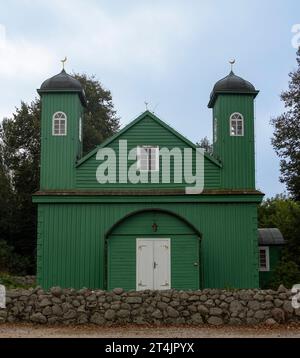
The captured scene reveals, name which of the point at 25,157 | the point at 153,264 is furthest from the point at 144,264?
the point at 25,157

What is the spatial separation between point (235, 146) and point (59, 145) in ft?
21.8

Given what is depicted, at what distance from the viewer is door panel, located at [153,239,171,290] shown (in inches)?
846

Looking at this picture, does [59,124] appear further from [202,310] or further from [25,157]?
[25,157]

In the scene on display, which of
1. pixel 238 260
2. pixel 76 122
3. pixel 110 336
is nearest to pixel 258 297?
pixel 110 336

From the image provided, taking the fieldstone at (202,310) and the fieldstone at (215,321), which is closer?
the fieldstone at (215,321)

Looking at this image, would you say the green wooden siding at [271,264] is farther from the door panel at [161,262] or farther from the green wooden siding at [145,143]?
the door panel at [161,262]

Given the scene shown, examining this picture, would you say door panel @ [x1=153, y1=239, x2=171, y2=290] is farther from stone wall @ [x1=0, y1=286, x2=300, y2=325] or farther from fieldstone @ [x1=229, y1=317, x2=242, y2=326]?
fieldstone @ [x1=229, y1=317, x2=242, y2=326]

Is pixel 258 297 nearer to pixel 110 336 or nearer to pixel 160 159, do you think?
pixel 110 336

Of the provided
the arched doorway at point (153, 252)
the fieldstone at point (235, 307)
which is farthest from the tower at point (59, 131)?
the fieldstone at point (235, 307)

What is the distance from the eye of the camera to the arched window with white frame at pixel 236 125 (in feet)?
77.0

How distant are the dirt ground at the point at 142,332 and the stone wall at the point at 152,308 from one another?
0.27 meters

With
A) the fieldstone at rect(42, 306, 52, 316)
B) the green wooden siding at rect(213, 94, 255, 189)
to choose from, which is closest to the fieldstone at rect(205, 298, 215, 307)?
the fieldstone at rect(42, 306, 52, 316)

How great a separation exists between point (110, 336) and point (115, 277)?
7266mm
